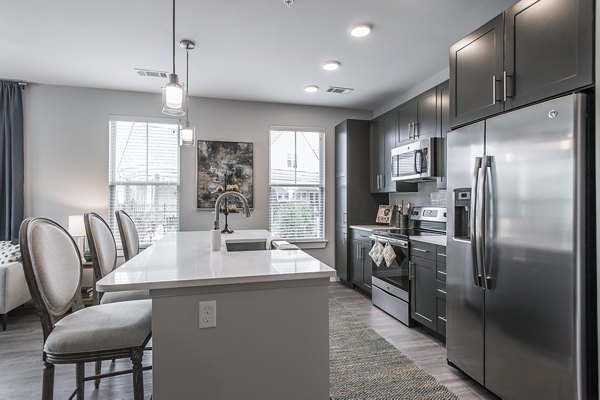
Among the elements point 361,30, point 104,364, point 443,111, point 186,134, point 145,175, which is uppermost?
point 361,30

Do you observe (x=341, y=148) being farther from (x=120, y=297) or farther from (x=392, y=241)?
(x=120, y=297)

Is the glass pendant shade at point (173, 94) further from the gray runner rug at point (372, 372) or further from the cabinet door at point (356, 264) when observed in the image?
the cabinet door at point (356, 264)

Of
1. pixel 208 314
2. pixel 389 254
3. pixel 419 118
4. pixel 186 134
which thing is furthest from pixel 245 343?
pixel 419 118

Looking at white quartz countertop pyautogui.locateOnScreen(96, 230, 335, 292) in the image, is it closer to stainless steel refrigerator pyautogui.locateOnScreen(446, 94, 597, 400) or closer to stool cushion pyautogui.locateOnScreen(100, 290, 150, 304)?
stool cushion pyautogui.locateOnScreen(100, 290, 150, 304)

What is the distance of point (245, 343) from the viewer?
152cm

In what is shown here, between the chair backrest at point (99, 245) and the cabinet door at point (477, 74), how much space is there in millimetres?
2632

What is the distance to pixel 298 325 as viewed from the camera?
159 cm

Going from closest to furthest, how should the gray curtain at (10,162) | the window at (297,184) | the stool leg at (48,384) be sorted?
the stool leg at (48,384)
the gray curtain at (10,162)
the window at (297,184)

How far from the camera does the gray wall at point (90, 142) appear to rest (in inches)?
168

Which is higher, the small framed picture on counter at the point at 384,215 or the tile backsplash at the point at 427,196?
the tile backsplash at the point at 427,196

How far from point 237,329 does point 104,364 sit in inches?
72.2

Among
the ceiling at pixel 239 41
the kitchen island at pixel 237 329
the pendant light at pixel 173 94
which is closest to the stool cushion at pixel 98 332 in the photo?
the kitchen island at pixel 237 329

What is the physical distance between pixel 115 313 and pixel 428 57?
3.55 m

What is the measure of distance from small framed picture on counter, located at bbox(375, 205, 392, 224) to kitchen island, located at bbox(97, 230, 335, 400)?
125 inches
